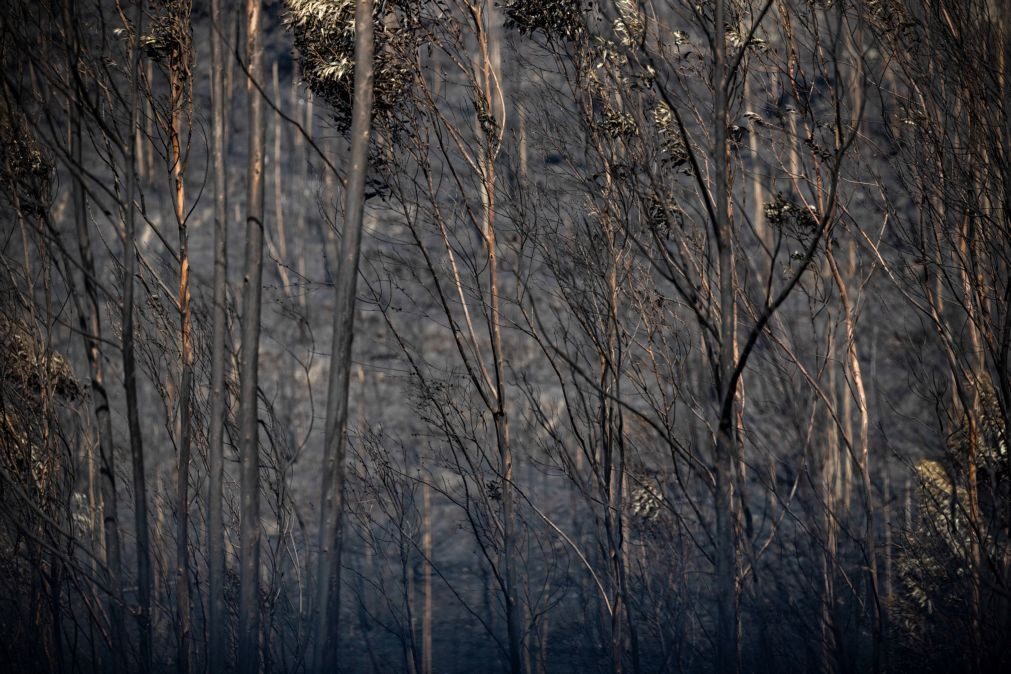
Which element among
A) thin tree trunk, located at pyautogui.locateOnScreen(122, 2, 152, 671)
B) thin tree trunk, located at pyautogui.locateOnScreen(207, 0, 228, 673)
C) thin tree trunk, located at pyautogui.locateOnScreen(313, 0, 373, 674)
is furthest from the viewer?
thin tree trunk, located at pyautogui.locateOnScreen(207, 0, 228, 673)

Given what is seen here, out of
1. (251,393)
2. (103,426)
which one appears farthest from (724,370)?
(103,426)

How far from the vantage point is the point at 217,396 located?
488 cm

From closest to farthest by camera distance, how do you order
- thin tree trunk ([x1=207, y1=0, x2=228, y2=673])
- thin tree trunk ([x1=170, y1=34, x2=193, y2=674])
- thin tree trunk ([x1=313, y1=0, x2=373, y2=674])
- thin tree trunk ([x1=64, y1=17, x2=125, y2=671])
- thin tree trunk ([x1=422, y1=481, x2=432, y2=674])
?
thin tree trunk ([x1=313, y1=0, x2=373, y2=674]) → thin tree trunk ([x1=207, y1=0, x2=228, y2=673]) → thin tree trunk ([x1=64, y1=17, x2=125, y2=671]) → thin tree trunk ([x1=170, y1=34, x2=193, y2=674]) → thin tree trunk ([x1=422, y1=481, x2=432, y2=674])

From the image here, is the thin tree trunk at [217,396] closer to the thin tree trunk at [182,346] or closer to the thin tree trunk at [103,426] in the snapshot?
the thin tree trunk at [103,426]

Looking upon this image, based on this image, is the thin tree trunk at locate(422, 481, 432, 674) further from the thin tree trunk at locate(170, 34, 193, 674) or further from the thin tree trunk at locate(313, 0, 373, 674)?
the thin tree trunk at locate(313, 0, 373, 674)

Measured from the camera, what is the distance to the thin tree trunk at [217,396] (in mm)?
4637

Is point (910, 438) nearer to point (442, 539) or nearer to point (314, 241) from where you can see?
point (442, 539)

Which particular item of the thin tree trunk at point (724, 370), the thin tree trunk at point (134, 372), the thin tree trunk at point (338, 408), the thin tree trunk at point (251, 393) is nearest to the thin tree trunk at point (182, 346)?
the thin tree trunk at point (134, 372)

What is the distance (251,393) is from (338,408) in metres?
0.72

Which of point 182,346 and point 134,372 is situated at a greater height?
point 182,346

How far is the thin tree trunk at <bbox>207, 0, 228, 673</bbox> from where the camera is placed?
15.2 ft

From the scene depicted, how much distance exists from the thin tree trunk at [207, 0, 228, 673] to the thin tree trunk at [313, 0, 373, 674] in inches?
27.0

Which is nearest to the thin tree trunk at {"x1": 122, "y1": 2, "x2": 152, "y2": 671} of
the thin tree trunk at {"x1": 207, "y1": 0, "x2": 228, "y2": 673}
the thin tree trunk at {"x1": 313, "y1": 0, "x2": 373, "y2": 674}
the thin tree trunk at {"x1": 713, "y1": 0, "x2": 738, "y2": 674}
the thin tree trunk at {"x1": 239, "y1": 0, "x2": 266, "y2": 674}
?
the thin tree trunk at {"x1": 207, "y1": 0, "x2": 228, "y2": 673}

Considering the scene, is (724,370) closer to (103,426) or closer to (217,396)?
(217,396)
